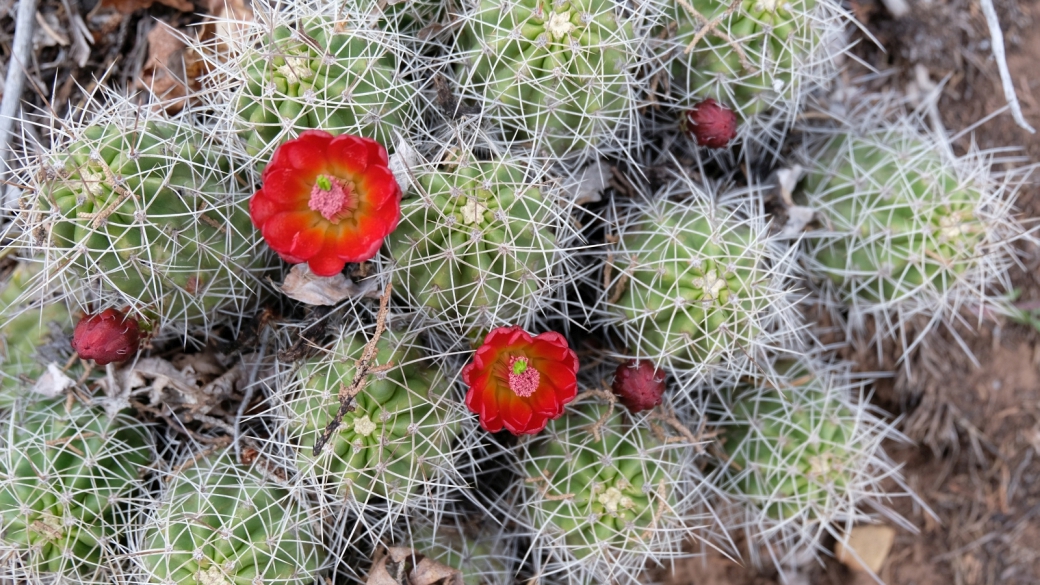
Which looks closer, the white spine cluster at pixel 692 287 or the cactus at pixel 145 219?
the cactus at pixel 145 219

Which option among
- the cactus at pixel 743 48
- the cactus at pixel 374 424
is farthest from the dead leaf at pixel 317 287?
the cactus at pixel 743 48

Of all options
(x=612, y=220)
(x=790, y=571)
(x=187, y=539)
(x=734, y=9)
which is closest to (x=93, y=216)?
(x=187, y=539)

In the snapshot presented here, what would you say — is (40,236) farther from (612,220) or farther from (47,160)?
(612,220)

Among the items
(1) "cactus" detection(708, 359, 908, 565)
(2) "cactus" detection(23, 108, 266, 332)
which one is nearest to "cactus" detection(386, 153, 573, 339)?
(2) "cactus" detection(23, 108, 266, 332)

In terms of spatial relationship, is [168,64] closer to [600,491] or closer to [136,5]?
[136,5]

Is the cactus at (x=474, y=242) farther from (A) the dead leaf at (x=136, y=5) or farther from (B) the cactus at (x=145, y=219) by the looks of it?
(A) the dead leaf at (x=136, y=5)

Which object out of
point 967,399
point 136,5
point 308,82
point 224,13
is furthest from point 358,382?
point 967,399
